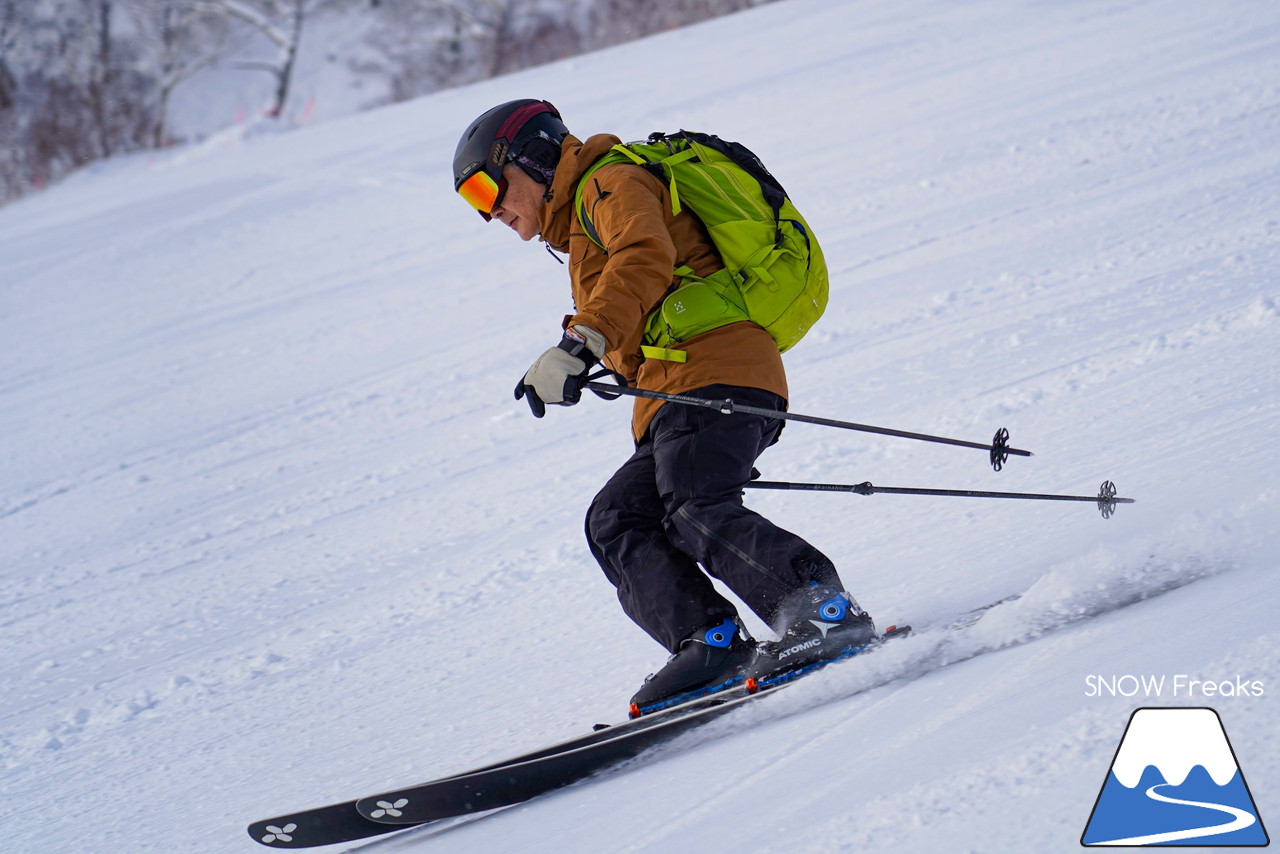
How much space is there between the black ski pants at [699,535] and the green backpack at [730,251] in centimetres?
18

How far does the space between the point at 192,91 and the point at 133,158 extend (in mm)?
14321

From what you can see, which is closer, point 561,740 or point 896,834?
point 896,834

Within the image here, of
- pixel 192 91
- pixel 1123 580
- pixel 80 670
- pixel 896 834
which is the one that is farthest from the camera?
pixel 192 91

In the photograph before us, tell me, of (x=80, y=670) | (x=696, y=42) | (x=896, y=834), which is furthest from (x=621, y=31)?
(x=896, y=834)

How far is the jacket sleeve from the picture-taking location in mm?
2324

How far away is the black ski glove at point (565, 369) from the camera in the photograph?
7.50 feet

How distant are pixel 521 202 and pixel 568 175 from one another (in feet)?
0.59

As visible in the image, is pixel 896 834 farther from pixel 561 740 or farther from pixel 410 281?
pixel 410 281

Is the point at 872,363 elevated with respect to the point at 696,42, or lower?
lower

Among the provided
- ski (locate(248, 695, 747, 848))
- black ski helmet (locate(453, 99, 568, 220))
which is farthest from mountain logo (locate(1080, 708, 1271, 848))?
black ski helmet (locate(453, 99, 568, 220))

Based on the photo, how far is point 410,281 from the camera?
895 centimetres

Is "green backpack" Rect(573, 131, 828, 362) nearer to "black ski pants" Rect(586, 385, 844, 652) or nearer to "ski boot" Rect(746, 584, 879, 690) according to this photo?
"black ski pants" Rect(586, 385, 844, 652)

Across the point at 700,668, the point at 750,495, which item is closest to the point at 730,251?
the point at 700,668

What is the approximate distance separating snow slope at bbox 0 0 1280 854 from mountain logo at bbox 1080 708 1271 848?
0.03 metres
